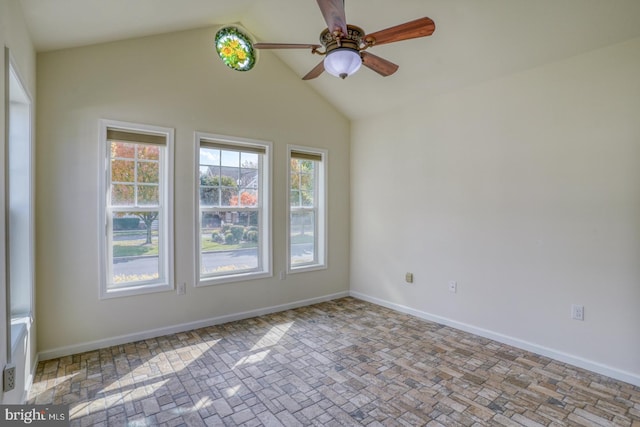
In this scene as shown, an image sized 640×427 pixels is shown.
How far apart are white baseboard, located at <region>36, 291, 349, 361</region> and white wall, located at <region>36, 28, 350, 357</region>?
0.02 m

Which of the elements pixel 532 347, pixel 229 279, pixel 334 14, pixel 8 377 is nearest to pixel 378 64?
pixel 334 14

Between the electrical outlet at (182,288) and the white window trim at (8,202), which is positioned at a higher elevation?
the white window trim at (8,202)

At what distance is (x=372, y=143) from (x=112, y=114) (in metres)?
3.00

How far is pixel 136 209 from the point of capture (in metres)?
3.27

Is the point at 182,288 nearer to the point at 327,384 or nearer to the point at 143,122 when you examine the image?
the point at 143,122

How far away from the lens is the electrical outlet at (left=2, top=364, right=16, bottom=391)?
5.51 feet

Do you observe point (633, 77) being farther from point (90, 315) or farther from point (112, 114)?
point (90, 315)

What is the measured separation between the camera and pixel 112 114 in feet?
10.1

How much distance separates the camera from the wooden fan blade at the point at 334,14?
1774 millimetres

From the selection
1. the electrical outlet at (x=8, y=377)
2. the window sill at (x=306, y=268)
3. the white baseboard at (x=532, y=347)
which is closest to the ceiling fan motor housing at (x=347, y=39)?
the electrical outlet at (x=8, y=377)

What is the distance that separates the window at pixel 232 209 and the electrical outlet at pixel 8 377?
6.09 ft

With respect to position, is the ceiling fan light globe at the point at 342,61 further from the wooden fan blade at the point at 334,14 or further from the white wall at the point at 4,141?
the white wall at the point at 4,141

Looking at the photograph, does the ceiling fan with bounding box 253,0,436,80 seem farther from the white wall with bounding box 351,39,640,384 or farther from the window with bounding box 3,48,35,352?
the window with bounding box 3,48,35,352

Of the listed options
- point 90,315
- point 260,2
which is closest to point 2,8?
point 260,2
